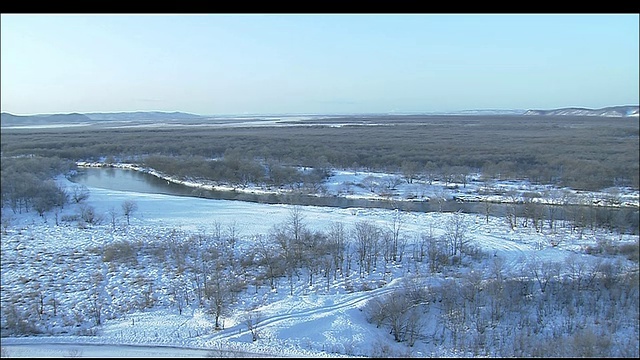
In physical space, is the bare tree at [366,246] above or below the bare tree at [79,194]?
below

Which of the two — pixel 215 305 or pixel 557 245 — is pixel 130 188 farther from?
pixel 557 245

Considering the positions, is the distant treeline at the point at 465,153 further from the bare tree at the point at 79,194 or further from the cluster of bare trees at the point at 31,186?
the bare tree at the point at 79,194

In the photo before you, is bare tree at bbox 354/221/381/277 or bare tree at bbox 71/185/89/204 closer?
bare tree at bbox 354/221/381/277

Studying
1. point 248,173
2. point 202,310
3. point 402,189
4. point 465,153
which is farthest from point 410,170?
point 202,310

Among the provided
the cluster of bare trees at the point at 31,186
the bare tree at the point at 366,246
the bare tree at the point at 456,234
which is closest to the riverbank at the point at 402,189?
the bare tree at the point at 456,234

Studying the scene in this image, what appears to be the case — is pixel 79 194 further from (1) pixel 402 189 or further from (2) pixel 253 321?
(1) pixel 402 189

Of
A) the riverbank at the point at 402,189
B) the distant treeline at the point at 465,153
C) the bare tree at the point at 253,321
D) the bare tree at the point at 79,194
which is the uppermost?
the distant treeline at the point at 465,153

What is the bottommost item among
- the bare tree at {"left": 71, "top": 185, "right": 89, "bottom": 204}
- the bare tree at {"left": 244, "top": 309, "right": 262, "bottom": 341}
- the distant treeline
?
the bare tree at {"left": 244, "top": 309, "right": 262, "bottom": 341}

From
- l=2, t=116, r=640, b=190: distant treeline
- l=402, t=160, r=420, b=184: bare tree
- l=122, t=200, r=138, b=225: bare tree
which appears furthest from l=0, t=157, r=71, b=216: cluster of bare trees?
l=402, t=160, r=420, b=184: bare tree

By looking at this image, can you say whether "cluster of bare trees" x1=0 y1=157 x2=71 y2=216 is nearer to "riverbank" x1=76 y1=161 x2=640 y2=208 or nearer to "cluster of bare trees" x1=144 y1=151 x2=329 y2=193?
"riverbank" x1=76 y1=161 x2=640 y2=208
